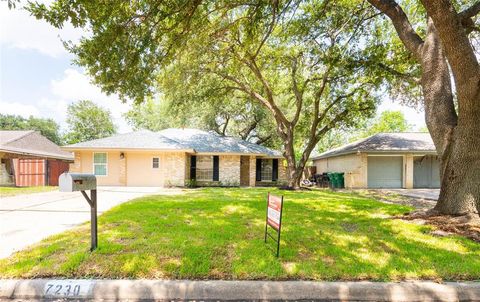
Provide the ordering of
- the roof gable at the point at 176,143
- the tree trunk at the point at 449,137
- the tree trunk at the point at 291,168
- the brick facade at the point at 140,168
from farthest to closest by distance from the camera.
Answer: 1. the brick facade at the point at 140,168
2. the roof gable at the point at 176,143
3. the tree trunk at the point at 291,168
4. the tree trunk at the point at 449,137

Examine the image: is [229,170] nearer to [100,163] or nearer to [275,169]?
[275,169]

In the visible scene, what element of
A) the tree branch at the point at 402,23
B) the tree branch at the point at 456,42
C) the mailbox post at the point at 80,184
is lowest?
the mailbox post at the point at 80,184

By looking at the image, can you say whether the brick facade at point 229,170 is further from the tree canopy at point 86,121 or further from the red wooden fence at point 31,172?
the tree canopy at point 86,121

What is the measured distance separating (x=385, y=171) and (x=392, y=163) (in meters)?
0.71

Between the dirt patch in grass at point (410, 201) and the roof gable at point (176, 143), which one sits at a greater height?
the roof gable at point (176, 143)

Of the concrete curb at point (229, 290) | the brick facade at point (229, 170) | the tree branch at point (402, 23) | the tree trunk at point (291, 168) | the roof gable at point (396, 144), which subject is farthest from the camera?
the brick facade at point (229, 170)

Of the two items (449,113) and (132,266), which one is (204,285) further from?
A: (449,113)

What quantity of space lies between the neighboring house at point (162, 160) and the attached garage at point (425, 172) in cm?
945

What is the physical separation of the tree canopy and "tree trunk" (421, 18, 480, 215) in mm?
41323

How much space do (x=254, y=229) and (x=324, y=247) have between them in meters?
1.51

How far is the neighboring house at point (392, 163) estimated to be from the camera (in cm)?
1731

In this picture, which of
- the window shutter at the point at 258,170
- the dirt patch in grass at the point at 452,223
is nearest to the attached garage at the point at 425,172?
→ the window shutter at the point at 258,170

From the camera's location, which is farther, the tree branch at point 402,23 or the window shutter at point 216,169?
the window shutter at point 216,169

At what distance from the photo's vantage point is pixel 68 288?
10.1 ft
